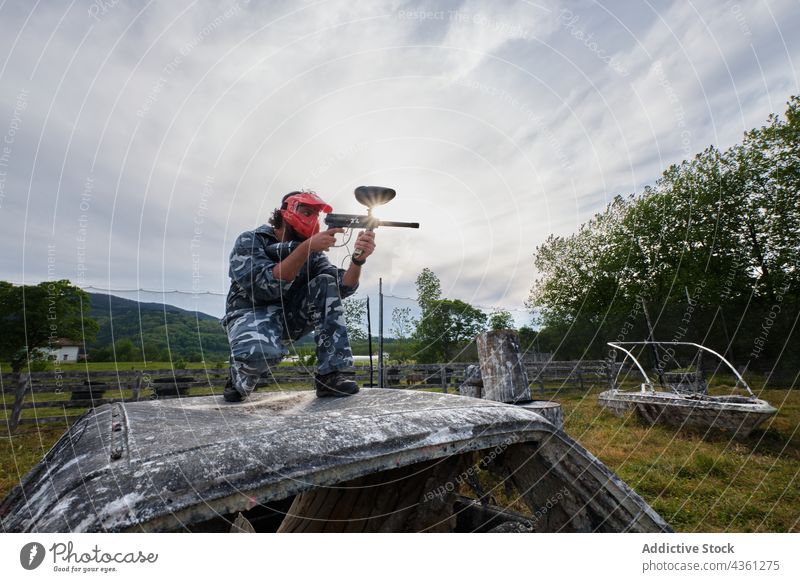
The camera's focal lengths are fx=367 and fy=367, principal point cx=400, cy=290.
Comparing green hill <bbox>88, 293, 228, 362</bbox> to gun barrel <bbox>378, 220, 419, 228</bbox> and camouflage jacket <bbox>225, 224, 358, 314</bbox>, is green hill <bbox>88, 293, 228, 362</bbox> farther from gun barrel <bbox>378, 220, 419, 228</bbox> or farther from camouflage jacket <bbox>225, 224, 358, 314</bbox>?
gun barrel <bbox>378, 220, 419, 228</bbox>

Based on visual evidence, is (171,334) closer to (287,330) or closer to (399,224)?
(287,330)

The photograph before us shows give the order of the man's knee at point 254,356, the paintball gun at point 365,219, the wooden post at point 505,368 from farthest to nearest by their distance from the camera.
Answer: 1. the wooden post at point 505,368
2. the paintball gun at point 365,219
3. the man's knee at point 254,356

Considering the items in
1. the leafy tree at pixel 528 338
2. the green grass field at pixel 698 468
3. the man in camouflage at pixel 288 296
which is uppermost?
the man in camouflage at pixel 288 296

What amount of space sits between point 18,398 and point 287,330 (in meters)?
9.53

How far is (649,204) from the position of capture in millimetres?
13008

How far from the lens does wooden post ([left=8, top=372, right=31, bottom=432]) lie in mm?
7629

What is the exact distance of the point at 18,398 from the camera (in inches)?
311

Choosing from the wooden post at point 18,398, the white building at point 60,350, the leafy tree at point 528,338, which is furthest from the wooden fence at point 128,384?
the leafy tree at point 528,338

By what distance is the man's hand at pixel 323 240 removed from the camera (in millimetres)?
1871

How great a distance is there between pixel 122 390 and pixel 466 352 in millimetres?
13946

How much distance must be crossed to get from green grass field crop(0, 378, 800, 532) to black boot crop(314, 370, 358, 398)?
116 inches

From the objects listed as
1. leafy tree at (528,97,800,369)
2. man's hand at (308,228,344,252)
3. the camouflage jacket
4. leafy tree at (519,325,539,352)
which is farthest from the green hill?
leafy tree at (519,325,539,352)
